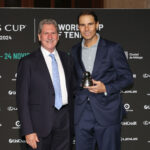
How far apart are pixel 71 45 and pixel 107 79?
3.61 ft

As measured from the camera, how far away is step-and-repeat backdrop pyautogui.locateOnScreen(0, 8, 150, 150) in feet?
12.4

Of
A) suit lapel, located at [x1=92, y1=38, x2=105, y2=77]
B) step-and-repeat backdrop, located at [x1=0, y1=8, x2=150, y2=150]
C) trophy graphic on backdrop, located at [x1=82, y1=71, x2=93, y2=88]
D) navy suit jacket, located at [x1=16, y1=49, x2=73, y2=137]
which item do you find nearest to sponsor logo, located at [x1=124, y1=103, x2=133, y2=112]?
step-and-repeat backdrop, located at [x1=0, y1=8, x2=150, y2=150]

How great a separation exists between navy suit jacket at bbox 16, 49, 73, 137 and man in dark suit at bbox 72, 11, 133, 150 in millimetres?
376

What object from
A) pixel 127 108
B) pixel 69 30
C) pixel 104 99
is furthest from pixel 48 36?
pixel 127 108

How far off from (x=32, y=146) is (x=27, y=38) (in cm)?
157

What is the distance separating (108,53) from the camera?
2.90 meters

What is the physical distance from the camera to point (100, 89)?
2.82 metres

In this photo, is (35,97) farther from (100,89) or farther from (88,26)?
(88,26)

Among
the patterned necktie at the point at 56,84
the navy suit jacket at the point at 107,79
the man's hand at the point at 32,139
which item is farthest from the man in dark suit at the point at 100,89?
the man's hand at the point at 32,139

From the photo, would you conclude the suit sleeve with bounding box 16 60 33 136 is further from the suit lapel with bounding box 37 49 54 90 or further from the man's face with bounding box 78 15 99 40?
the man's face with bounding box 78 15 99 40

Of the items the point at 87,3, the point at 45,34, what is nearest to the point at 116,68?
the point at 45,34

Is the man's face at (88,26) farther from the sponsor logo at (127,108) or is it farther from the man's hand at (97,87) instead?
the sponsor logo at (127,108)

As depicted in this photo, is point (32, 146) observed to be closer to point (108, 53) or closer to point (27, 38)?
point (108, 53)

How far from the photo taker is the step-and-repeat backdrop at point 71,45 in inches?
149
